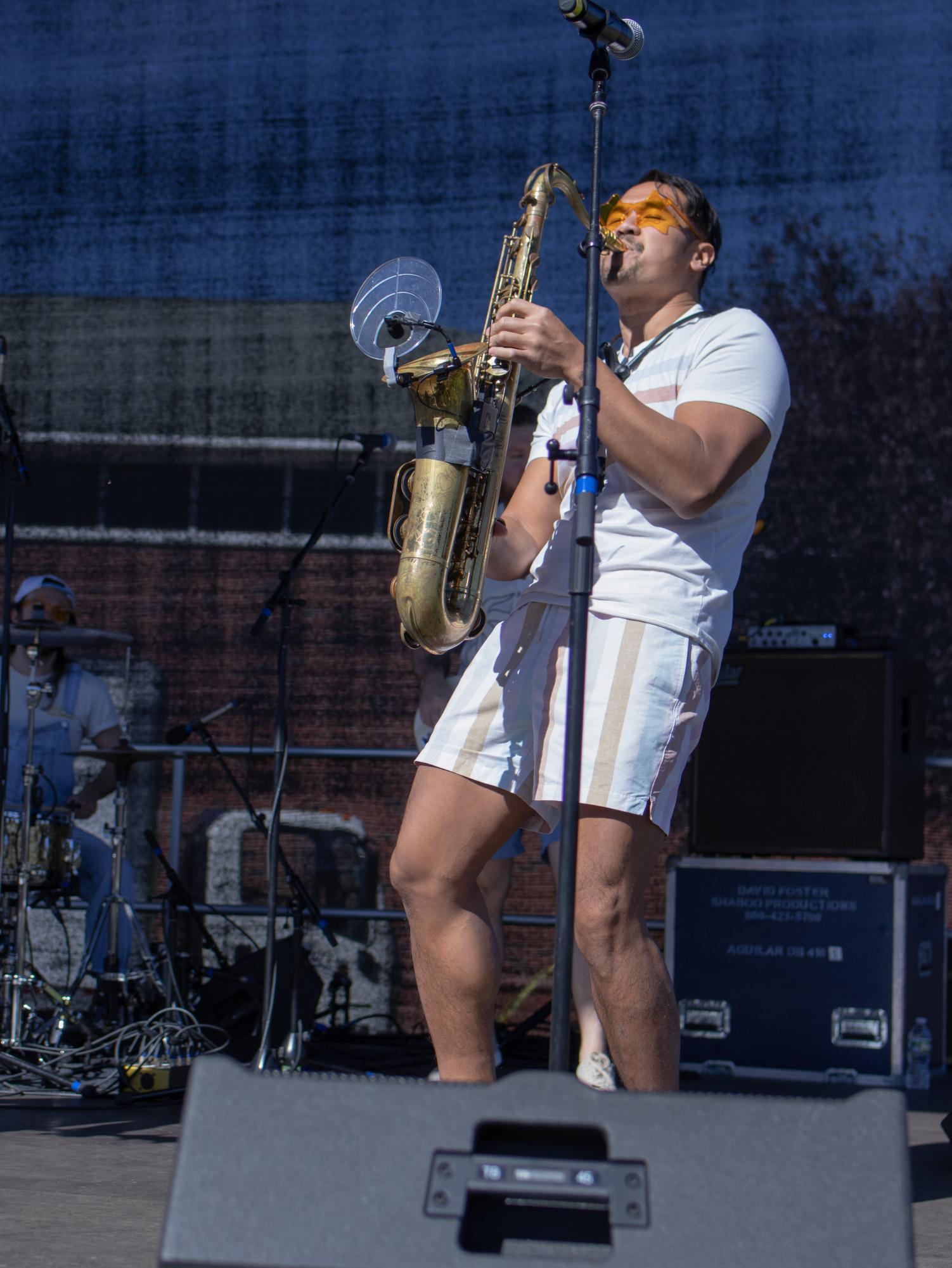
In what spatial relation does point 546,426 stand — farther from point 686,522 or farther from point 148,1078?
point 148,1078

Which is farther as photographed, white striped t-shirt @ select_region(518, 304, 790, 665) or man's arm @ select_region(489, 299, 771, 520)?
white striped t-shirt @ select_region(518, 304, 790, 665)

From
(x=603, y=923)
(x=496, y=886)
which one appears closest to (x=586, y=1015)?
(x=496, y=886)

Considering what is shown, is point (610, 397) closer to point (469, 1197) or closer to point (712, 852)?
point (469, 1197)

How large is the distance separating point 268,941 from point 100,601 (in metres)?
1.73

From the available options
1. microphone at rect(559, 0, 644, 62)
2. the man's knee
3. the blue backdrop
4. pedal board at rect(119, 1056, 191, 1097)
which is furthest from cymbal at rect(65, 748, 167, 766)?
microphone at rect(559, 0, 644, 62)

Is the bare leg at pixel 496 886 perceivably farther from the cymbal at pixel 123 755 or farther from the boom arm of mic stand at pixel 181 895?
the cymbal at pixel 123 755

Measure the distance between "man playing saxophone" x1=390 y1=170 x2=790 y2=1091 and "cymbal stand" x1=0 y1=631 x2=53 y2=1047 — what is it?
230cm

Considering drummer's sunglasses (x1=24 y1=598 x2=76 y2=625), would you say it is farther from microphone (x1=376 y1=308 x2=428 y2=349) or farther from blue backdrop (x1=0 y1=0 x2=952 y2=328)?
microphone (x1=376 y1=308 x2=428 y2=349)

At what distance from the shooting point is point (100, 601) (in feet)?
16.8

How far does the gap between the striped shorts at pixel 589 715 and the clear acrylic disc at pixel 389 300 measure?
634mm

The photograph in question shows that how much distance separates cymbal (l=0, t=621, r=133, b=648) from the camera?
4.46 meters

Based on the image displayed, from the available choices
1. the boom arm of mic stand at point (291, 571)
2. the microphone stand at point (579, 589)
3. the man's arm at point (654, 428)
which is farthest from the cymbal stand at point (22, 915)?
the man's arm at point (654, 428)

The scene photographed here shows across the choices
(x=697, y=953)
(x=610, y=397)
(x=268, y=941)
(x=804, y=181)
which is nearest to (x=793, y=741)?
(x=697, y=953)

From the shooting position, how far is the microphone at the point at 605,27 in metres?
2.09
